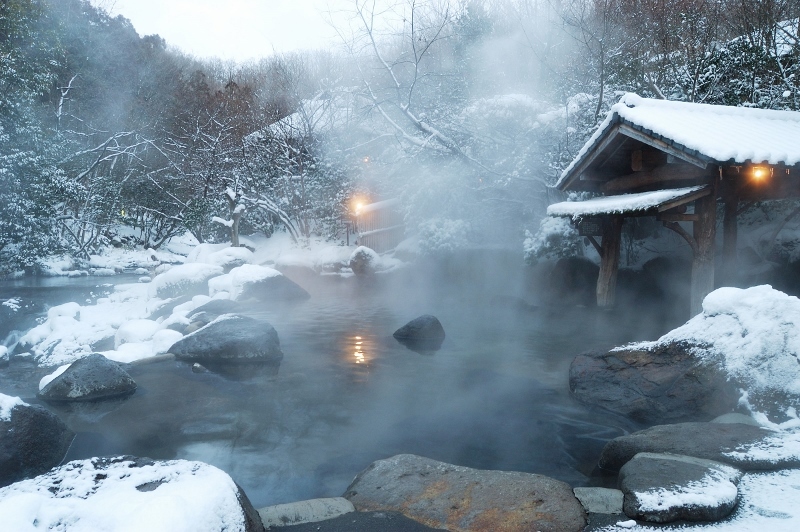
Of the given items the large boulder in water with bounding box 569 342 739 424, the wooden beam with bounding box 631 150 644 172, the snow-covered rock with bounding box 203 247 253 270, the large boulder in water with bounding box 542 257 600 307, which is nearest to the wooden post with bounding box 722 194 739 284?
the wooden beam with bounding box 631 150 644 172

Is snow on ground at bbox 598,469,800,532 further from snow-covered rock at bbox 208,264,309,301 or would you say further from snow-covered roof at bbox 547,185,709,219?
snow-covered rock at bbox 208,264,309,301

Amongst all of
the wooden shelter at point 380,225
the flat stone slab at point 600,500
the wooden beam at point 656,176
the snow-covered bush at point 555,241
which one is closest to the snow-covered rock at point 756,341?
Result: the flat stone slab at point 600,500

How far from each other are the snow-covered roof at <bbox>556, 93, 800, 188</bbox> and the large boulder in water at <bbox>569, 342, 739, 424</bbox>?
2.84 meters

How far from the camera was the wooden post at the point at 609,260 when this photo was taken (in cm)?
1027

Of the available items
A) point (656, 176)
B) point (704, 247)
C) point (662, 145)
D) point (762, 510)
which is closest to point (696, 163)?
point (662, 145)

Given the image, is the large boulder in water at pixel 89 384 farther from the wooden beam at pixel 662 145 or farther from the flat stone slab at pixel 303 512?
the wooden beam at pixel 662 145

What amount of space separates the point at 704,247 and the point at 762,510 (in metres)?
5.63

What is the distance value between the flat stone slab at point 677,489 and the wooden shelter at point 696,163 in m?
4.67

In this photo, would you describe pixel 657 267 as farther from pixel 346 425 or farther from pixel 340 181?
pixel 340 181

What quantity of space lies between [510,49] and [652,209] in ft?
42.7

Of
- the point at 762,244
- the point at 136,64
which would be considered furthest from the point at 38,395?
the point at 136,64

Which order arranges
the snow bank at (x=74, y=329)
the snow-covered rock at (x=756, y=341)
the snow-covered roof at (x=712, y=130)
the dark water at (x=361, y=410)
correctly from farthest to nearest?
the snow bank at (x=74, y=329) < the snow-covered roof at (x=712, y=130) < the dark water at (x=361, y=410) < the snow-covered rock at (x=756, y=341)

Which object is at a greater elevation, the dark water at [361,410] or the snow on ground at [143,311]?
the snow on ground at [143,311]

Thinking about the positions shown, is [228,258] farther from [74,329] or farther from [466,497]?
[466,497]
